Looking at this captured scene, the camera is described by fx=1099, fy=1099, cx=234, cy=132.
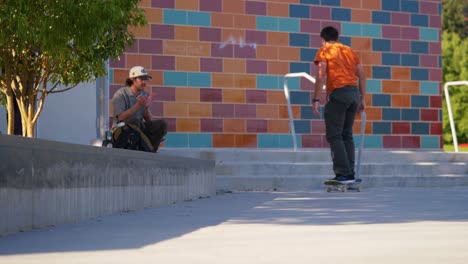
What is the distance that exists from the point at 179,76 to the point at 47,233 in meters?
8.71

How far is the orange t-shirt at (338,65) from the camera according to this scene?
10.7 metres

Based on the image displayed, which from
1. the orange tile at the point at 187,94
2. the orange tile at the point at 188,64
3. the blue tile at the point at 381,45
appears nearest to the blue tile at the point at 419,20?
the blue tile at the point at 381,45

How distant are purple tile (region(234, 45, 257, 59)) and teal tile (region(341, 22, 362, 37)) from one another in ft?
4.59

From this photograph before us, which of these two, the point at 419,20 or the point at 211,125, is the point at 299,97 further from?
the point at 419,20

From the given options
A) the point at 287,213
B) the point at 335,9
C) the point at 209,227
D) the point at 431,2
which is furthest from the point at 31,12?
the point at 431,2

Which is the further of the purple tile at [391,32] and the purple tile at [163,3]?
the purple tile at [391,32]

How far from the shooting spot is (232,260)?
162 inches

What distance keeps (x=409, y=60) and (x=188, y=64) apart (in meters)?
3.38

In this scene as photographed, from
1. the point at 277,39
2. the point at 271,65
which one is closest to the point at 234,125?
the point at 271,65

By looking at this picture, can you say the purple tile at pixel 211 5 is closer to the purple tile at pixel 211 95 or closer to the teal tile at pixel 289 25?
the teal tile at pixel 289 25

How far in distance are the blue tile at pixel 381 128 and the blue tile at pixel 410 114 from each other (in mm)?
298

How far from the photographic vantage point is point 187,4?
1425 cm

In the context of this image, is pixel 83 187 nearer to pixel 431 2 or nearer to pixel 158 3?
pixel 158 3

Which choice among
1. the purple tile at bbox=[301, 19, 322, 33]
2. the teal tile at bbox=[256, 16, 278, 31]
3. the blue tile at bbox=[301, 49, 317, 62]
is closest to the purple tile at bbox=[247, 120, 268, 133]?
the blue tile at bbox=[301, 49, 317, 62]
